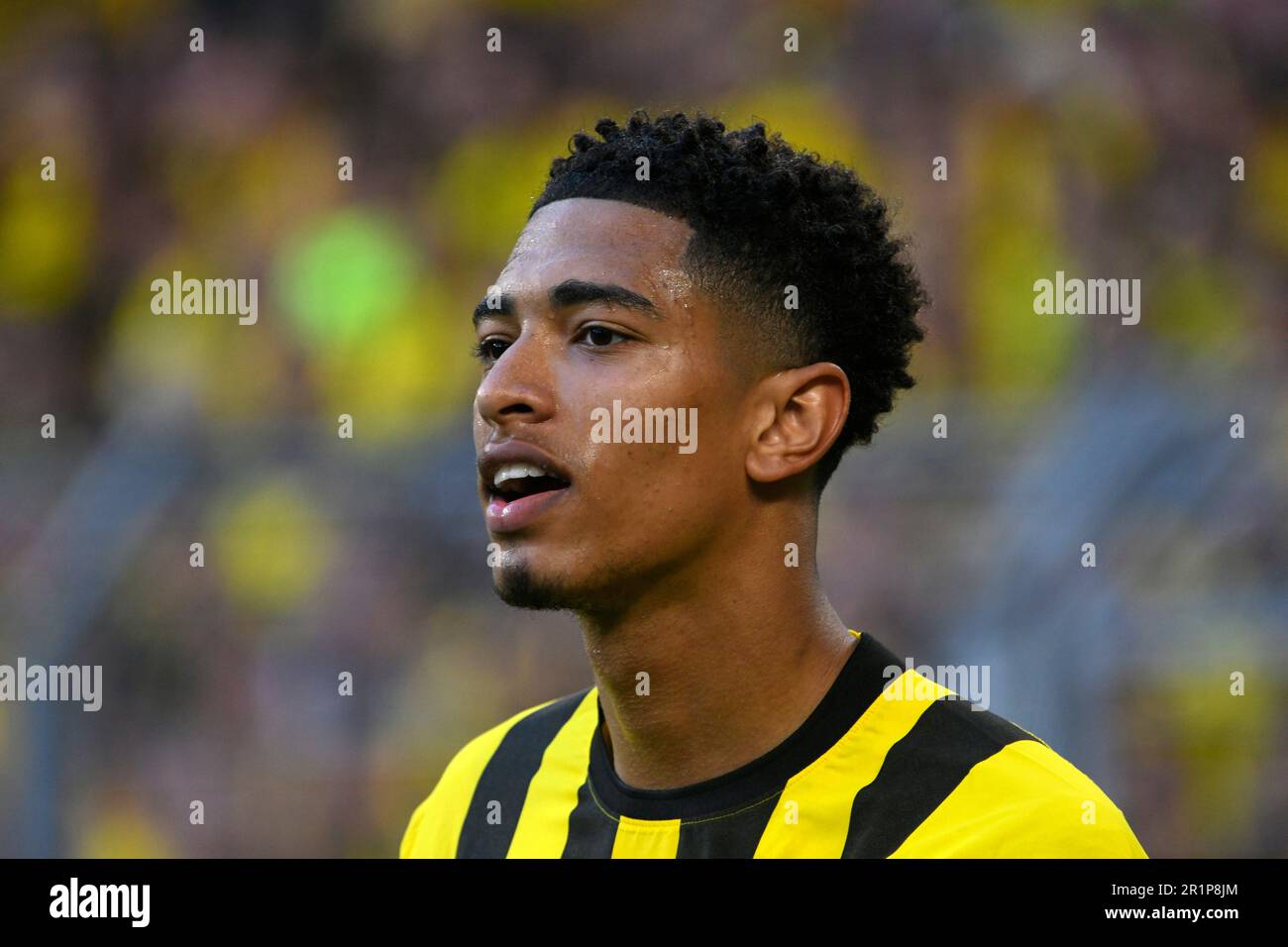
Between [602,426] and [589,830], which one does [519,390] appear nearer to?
[602,426]

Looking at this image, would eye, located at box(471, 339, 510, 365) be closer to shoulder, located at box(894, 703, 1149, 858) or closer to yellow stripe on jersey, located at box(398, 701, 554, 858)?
yellow stripe on jersey, located at box(398, 701, 554, 858)

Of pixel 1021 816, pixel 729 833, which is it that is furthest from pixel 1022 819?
pixel 729 833

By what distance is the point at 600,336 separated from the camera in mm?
2730

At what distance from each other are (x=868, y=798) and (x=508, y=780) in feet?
2.88

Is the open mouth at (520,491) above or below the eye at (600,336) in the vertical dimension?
below

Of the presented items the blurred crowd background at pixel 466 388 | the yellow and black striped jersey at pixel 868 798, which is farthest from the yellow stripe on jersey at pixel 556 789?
the blurred crowd background at pixel 466 388

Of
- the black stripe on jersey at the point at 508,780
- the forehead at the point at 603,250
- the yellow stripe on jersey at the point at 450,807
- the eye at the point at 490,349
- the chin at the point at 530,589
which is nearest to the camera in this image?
the chin at the point at 530,589

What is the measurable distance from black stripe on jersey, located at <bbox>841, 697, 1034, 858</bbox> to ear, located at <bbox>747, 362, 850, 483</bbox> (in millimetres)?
517

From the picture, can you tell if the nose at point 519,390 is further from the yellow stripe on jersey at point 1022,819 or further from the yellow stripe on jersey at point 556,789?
the yellow stripe on jersey at point 1022,819

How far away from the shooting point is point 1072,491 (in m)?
5.35

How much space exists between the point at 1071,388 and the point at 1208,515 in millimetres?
779

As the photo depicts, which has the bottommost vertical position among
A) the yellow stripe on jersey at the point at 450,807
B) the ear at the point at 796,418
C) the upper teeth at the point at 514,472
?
the yellow stripe on jersey at the point at 450,807

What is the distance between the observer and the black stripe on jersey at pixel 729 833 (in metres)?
2.60

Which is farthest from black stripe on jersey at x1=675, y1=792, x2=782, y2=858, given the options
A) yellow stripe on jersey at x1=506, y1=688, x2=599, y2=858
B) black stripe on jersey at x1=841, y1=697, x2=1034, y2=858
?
yellow stripe on jersey at x1=506, y1=688, x2=599, y2=858
